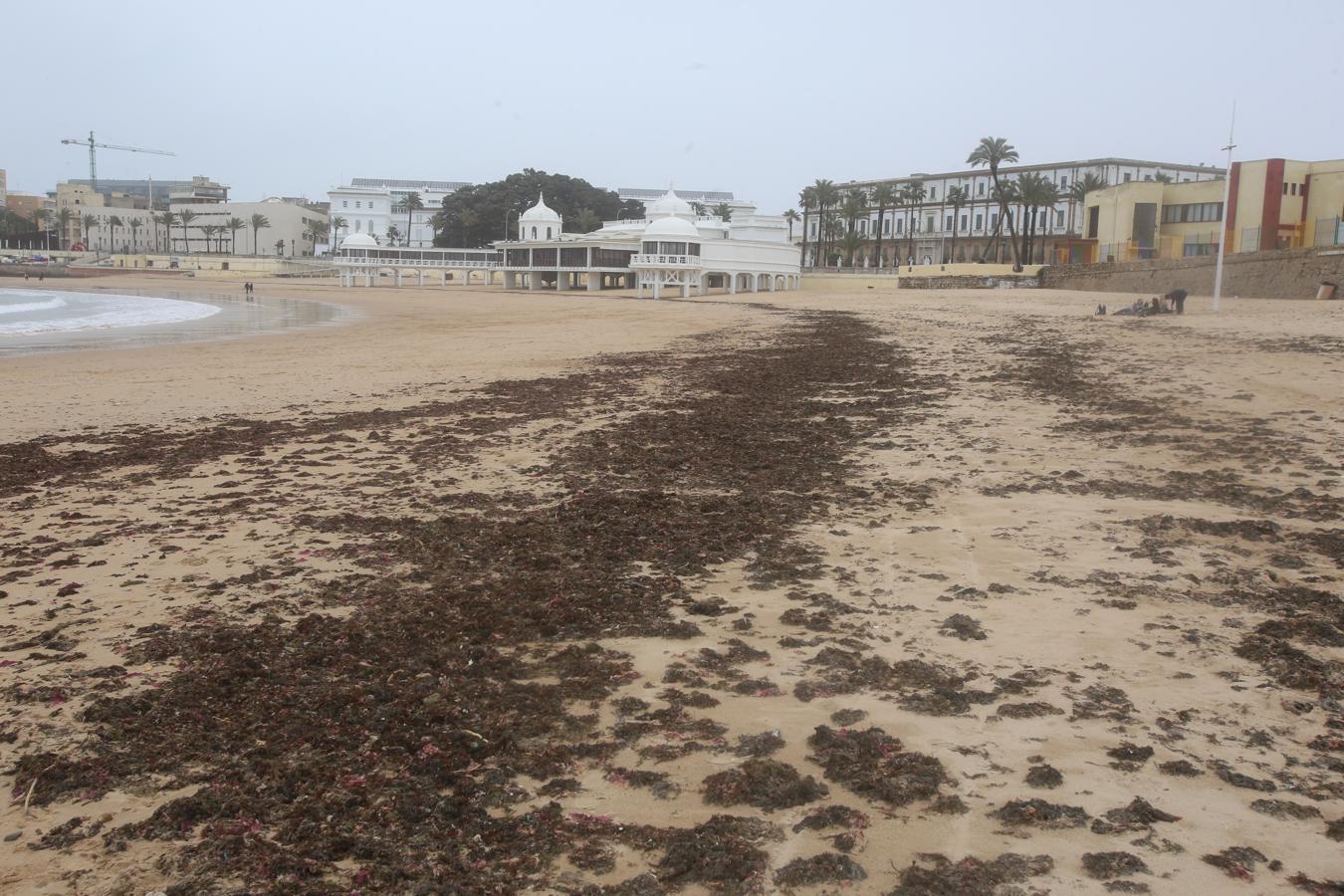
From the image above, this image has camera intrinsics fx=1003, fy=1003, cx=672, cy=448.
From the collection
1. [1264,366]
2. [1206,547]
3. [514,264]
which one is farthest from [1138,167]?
[1206,547]

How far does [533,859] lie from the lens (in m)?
3.52

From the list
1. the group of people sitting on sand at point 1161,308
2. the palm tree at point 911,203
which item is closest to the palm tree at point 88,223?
the palm tree at point 911,203

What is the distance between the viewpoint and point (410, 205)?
435ft

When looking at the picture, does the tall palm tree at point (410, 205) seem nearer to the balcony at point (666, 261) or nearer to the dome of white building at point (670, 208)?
the dome of white building at point (670, 208)

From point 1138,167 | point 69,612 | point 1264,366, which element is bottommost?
point 69,612

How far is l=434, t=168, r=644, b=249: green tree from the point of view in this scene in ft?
344

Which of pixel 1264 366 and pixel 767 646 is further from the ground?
pixel 1264 366

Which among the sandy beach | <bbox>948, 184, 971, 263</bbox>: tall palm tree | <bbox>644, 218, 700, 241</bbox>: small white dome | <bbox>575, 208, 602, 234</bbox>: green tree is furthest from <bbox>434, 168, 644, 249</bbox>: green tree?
the sandy beach

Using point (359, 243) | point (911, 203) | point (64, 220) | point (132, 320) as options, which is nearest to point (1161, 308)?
point (132, 320)

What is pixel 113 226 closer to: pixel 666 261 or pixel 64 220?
pixel 64 220

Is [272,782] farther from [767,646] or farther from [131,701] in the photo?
[767,646]

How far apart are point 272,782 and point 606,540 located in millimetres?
3786

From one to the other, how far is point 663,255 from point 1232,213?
108 feet

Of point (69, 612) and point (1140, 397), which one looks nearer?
point (69, 612)
